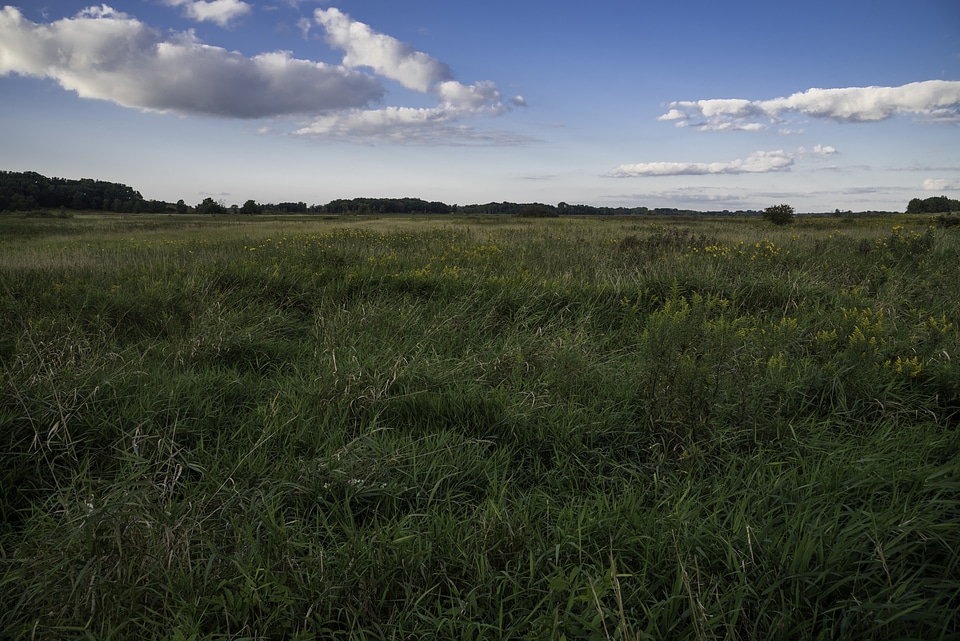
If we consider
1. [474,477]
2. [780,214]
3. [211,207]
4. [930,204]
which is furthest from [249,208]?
[930,204]

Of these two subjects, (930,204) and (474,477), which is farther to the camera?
(930,204)

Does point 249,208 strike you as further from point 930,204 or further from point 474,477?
point 930,204

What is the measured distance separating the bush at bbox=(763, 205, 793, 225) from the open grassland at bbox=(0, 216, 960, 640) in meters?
29.2

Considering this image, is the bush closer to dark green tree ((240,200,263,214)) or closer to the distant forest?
the distant forest

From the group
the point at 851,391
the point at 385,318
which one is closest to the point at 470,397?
the point at 385,318

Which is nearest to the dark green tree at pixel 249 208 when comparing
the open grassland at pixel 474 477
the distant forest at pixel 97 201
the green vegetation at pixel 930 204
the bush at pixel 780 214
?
the distant forest at pixel 97 201

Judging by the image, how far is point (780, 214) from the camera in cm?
2975

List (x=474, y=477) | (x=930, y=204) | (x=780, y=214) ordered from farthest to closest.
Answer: (x=930, y=204)
(x=780, y=214)
(x=474, y=477)

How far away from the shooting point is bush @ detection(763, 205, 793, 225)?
29.7 m

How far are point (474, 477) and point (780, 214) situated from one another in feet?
112

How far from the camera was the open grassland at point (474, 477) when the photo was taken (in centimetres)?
156

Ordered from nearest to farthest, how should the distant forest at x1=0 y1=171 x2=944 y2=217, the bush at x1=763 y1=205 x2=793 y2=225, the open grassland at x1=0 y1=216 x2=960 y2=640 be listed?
the open grassland at x1=0 y1=216 x2=960 y2=640
the bush at x1=763 y1=205 x2=793 y2=225
the distant forest at x1=0 y1=171 x2=944 y2=217

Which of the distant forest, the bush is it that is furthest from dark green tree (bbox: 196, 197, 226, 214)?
the bush

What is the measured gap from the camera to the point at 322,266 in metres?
6.65
